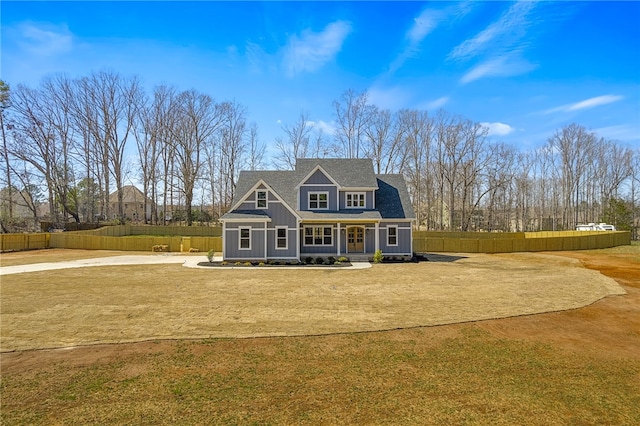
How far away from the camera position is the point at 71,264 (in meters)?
22.2

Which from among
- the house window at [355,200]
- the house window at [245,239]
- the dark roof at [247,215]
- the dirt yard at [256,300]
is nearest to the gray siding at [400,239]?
the house window at [355,200]

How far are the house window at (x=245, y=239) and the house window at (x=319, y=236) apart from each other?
4.49m

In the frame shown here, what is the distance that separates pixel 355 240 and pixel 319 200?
165 inches

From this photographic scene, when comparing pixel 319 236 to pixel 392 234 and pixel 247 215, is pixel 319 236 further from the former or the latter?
pixel 247 215

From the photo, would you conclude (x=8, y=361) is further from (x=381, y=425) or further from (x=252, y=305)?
(x=381, y=425)

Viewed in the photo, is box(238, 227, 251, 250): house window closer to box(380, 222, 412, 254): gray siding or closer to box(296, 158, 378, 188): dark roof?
box(296, 158, 378, 188): dark roof

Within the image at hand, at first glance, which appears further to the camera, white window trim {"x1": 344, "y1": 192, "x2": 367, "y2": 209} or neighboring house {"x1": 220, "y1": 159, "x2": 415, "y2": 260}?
white window trim {"x1": 344, "y1": 192, "x2": 367, "y2": 209}

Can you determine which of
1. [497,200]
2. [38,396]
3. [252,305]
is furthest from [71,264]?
[497,200]

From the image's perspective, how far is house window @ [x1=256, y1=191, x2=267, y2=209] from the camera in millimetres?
24594

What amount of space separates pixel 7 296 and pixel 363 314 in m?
13.1

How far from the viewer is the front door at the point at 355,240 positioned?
26.5 metres

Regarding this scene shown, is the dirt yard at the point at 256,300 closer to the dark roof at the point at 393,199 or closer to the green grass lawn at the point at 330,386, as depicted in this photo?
the green grass lawn at the point at 330,386

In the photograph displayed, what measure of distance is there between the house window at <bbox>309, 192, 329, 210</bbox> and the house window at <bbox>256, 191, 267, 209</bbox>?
396 cm

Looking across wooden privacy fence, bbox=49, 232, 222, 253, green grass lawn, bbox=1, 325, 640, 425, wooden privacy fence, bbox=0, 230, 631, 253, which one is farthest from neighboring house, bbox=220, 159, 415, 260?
green grass lawn, bbox=1, 325, 640, 425
